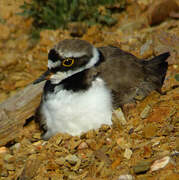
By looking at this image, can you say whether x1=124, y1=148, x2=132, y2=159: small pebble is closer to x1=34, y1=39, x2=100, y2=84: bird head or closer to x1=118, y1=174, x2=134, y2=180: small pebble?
x1=118, y1=174, x2=134, y2=180: small pebble

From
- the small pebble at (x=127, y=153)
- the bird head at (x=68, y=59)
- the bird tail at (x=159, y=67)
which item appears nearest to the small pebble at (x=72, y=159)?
the small pebble at (x=127, y=153)

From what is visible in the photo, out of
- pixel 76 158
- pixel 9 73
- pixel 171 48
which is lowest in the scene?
pixel 9 73

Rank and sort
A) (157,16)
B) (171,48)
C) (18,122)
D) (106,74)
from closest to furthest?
(106,74), (18,122), (171,48), (157,16)

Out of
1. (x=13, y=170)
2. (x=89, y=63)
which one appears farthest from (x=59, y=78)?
(x=13, y=170)

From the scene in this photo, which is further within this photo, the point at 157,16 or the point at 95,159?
the point at 157,16

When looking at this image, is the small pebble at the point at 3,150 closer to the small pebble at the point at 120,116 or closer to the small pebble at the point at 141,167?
the small pebble at the point at 120,116

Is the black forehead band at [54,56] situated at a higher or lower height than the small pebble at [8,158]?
higher

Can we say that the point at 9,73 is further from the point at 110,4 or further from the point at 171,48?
the point at 171,48
